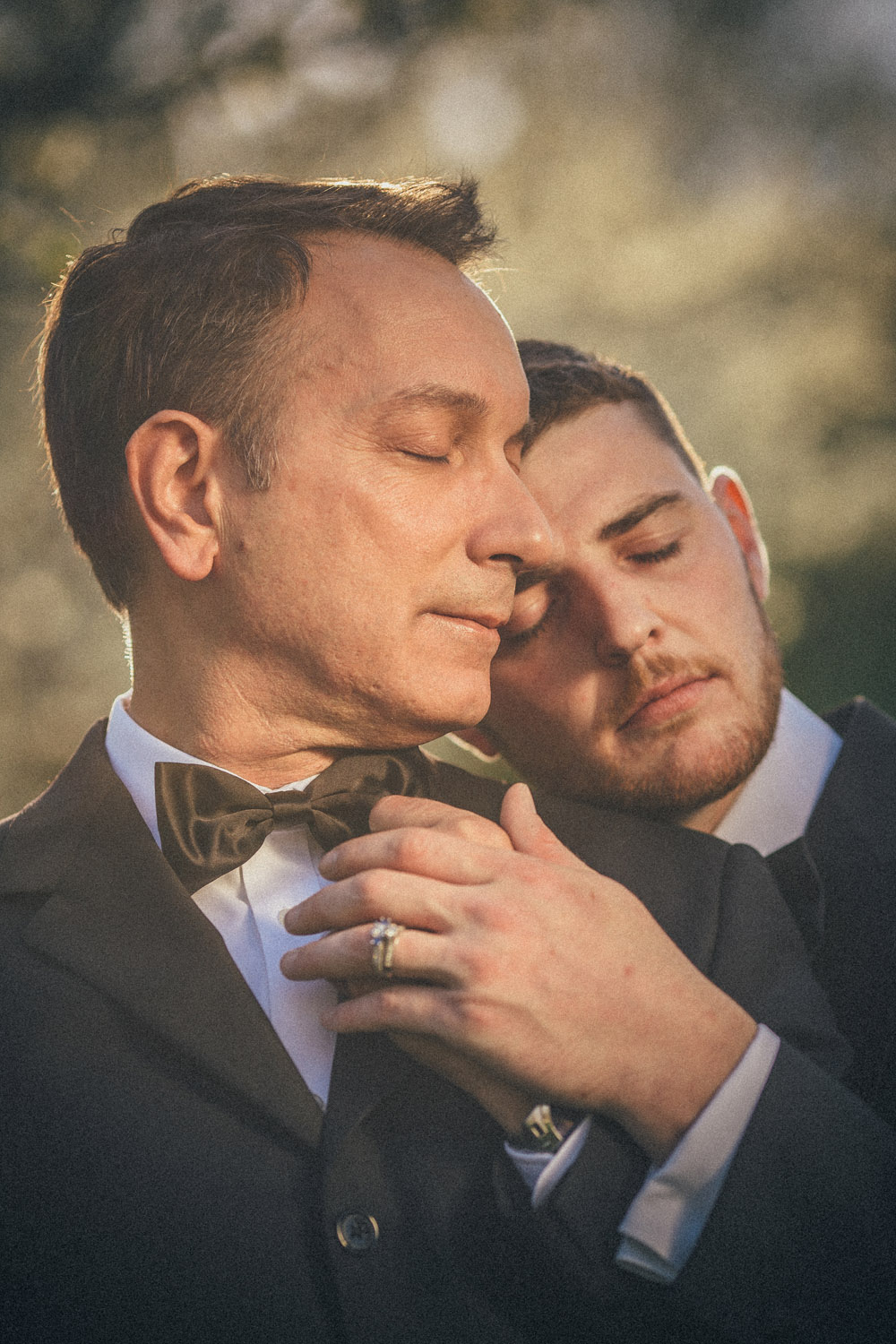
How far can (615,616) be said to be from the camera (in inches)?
109

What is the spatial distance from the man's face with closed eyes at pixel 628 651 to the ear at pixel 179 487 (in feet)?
3.02

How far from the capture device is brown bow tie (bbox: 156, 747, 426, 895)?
2.20 m

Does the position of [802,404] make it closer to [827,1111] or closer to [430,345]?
[430,345]

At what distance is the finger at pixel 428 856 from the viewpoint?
1882 mm

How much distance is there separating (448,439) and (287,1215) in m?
1.60

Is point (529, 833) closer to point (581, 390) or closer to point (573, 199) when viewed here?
point (581, 390)

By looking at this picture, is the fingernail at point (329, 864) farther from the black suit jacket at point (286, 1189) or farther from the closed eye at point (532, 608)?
the closed eye at point (532, 608)

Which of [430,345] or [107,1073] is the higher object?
[430,345]

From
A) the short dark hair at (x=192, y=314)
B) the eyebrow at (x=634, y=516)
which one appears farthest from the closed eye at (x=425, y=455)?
the eyebrow at (x=634, y=516)

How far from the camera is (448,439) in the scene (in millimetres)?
2369

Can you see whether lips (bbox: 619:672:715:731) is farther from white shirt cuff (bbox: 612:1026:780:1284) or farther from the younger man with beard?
white shirt cuff (bbox: 612:1026:780:1284)

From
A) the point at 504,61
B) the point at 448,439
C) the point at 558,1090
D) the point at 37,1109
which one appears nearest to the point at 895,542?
the point at 504,61

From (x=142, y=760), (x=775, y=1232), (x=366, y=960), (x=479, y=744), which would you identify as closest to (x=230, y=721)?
(x=142, y=760)

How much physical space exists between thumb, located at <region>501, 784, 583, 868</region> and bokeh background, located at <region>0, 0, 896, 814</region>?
1891 mm
